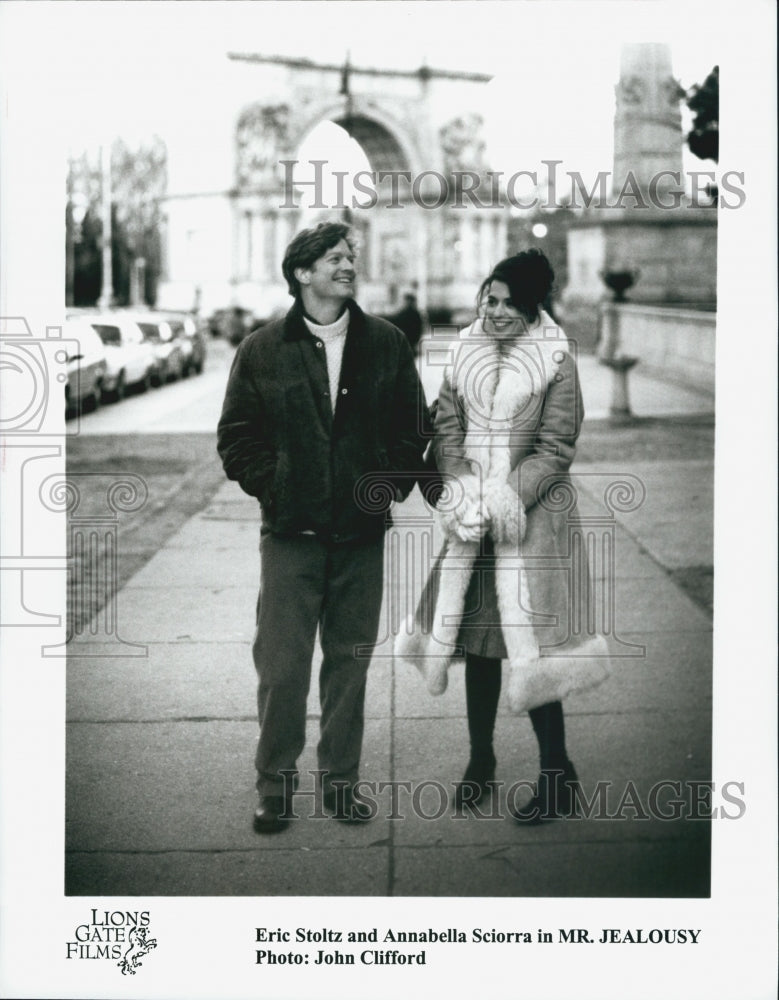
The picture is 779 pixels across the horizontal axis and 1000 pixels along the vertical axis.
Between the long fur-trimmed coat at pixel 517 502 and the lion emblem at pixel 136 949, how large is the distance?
1242 millimetres

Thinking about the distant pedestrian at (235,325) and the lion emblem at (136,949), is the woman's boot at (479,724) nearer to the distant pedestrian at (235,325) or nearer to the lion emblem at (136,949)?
the lion emblem at (136,949)

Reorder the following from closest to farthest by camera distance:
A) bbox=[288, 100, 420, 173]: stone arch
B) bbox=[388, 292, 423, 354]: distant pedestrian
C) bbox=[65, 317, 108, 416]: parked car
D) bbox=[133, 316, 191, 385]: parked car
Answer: bbox=[65, 317, 108, 416]: parked car, bbox=[288, 100, 420, 173]: stone arch, bbox=[388, 292, 423, 354]: distant pedestrian, bbox=[133, 316, 191, 385]: parked car

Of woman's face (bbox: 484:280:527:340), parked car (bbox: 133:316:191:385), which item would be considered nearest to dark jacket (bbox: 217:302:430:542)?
woman's face (bbox: 484:280:527:340)

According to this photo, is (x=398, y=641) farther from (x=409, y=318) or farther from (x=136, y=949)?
(x=409, y=318)

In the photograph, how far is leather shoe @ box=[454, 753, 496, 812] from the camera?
4812mm

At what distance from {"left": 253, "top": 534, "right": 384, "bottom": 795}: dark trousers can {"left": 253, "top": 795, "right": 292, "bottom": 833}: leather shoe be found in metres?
0.03

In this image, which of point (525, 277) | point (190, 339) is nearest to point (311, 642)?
point (525, 277)

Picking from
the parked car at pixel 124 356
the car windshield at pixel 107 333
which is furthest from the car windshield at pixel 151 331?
the car windshield at pixel 107 333

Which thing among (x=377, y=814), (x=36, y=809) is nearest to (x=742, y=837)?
(x=377, y=814)

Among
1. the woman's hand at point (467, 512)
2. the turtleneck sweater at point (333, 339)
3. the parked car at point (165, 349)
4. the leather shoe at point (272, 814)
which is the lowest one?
the leather shoe at point (272, 814)

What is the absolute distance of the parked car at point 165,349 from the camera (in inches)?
686

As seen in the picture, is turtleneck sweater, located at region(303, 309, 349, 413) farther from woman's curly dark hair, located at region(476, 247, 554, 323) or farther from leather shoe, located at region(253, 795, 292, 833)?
leather shoe, located at region(253, 795, 292, 833)

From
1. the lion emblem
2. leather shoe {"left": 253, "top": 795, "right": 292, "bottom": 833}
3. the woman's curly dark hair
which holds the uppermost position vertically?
the woman's curly dark hair

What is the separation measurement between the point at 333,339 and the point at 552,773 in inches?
63.0
